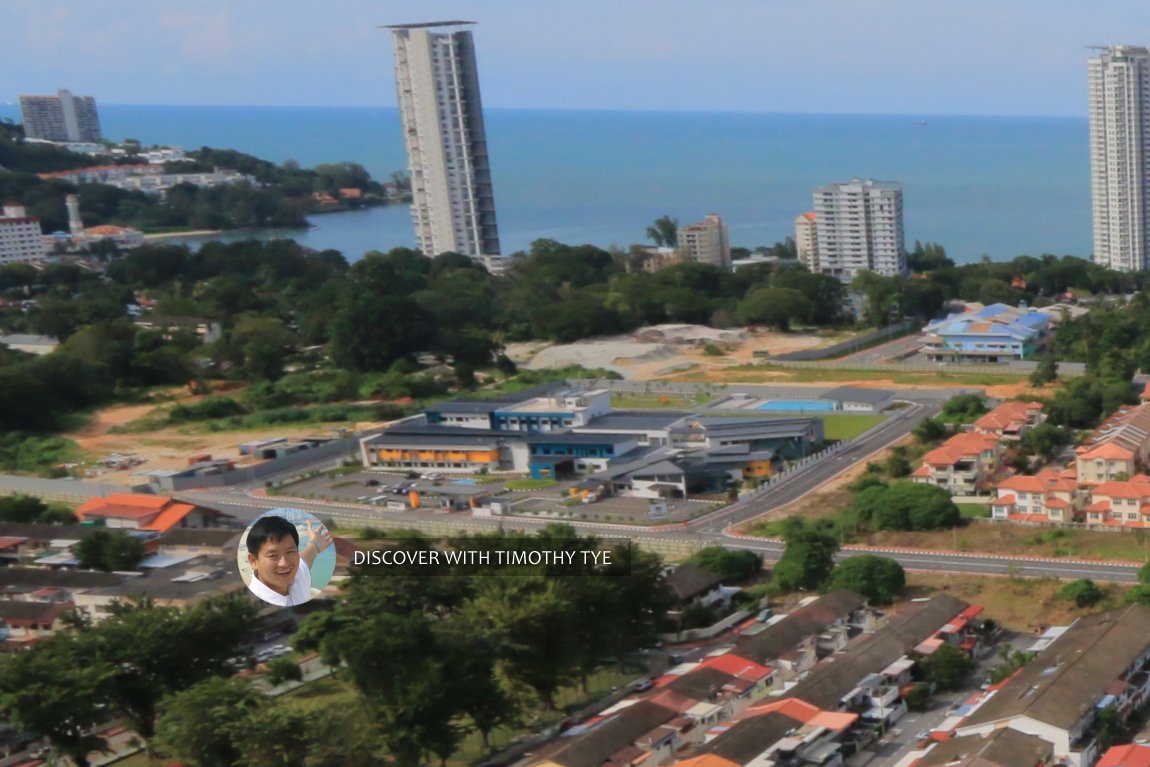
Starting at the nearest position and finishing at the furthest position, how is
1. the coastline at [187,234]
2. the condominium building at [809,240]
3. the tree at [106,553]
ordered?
the tree at [106,553] < the condominium building at [809,240] < the coastline at [187,234]

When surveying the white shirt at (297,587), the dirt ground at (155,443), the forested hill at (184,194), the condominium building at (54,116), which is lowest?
the dirt ground at (155,443)

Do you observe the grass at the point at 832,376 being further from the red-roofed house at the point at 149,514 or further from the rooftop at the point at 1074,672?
the rooftop at the point at 1074,672

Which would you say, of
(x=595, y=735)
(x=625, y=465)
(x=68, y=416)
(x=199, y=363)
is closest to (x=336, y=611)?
(x=595, y=735)

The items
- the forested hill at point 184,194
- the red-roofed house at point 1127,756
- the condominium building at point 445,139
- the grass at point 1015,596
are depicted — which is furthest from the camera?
the forested hill at point 184,194

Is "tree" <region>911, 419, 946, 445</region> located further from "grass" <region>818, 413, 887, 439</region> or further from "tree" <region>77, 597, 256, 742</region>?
"tree" <region>77, 597, 256, 742</region>

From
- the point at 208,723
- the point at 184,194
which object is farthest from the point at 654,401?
the point at 184,194

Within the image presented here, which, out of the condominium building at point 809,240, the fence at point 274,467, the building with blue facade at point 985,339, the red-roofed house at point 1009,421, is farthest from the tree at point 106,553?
A: the condominium building at point 809,240
